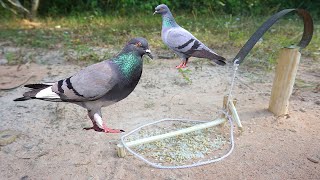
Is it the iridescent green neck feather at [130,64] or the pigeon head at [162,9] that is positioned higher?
the pigeon head at [162,9]

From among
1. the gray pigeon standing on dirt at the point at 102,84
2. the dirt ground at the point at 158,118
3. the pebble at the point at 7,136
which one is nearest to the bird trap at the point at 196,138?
A: the dirt ground at the point at 158,118

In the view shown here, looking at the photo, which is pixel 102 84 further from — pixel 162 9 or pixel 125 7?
pixel 125 7

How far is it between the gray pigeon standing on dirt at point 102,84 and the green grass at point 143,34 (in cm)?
323

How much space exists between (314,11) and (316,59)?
13.5 ft

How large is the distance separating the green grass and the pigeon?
2.90 metres

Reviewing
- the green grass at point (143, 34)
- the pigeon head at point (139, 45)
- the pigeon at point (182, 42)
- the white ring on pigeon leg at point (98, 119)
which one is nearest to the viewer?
the pigeon head at point (139, 45)

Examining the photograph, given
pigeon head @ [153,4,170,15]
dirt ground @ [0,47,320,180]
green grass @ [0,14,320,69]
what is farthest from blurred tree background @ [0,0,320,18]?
pigeon head @ [153,4,170,15]

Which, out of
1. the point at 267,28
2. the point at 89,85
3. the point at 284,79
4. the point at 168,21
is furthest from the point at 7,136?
the point at 284,79

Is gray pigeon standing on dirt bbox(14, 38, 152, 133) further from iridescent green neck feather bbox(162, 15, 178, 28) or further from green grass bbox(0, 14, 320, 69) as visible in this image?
green grass bbox(0, 14, 320, 69)

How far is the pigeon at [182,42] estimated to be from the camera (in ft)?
6.63

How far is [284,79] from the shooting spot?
3.11m

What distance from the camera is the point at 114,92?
1.63 m

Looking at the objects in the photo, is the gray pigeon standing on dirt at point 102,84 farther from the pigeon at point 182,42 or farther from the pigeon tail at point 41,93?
the pigeon at point 182,42

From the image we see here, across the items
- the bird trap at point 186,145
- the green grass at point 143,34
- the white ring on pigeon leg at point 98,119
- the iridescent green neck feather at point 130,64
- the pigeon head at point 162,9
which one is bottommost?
the bird trap at point 186,145
